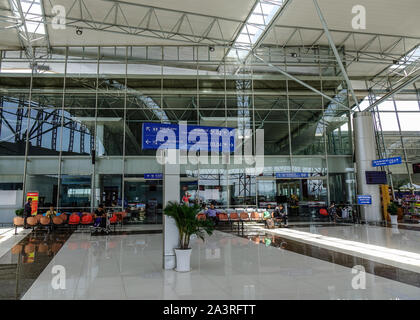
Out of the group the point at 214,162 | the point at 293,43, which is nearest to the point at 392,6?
the point at 293,43

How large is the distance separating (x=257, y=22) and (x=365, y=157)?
9.80m

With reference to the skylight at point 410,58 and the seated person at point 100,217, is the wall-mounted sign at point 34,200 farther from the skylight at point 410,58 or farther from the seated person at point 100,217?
the skylight at point 410,58

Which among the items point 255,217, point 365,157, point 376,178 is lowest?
point 255,217

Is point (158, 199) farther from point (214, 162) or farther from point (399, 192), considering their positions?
point (399, 192)

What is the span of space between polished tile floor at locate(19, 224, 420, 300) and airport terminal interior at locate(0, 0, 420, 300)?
348 centimetres

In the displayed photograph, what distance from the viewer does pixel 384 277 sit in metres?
5.98

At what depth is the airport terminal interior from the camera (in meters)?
15.1

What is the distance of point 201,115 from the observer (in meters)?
19.3

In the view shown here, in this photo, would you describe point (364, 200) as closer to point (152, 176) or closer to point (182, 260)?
point (152, 176)

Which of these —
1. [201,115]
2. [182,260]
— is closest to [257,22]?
[201,115]

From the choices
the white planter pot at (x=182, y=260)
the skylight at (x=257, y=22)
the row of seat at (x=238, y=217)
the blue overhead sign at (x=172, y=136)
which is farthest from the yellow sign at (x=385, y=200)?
the white planter pot at (x=182, y=260)

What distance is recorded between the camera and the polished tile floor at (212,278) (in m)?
4.98

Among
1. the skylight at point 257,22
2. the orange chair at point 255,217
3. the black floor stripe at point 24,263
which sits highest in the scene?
the skylight at point 257,22

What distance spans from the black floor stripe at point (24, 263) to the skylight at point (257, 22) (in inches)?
502
